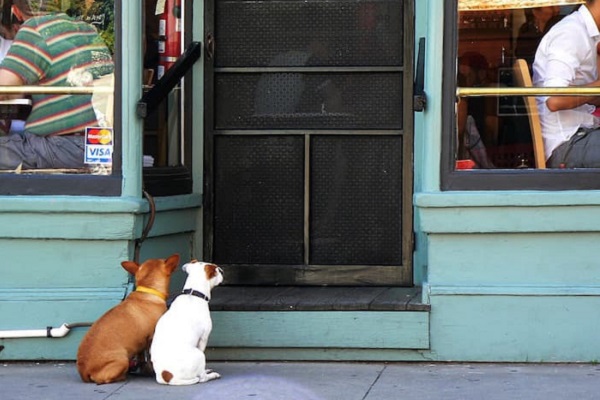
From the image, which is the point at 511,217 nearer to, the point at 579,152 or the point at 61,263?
the point at 579,152

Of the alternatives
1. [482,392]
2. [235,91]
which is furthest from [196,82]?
[482,392]

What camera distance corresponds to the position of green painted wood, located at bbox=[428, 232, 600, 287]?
6875 mm

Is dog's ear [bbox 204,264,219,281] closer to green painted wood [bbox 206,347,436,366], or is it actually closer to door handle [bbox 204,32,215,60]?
green painted wood [bbox 206,347,436,366]

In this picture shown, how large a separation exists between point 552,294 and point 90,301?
2.76 meters

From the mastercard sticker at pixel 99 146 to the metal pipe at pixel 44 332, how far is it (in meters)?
1.02

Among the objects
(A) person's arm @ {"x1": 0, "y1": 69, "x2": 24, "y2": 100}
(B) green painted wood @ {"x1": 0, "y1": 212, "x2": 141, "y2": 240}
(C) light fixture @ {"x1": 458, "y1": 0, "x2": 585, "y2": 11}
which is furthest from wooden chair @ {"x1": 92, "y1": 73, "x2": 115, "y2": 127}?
(C) light fixture @ {"x1": 458, "y1": 0, "x2": 585, "y2": 11}

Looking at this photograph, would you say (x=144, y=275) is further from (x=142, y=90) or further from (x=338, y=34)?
(x=338, y=34)

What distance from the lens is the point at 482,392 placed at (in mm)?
6262

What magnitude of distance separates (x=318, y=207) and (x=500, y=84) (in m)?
1.50

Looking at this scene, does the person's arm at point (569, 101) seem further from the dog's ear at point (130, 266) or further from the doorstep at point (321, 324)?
the dog's ear at point (130, 266)

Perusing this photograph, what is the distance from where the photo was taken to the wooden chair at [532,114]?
23.1ft

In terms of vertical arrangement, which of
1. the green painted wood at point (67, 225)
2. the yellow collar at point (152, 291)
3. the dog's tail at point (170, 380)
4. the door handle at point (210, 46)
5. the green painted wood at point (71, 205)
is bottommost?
the dog's tail at point (170, 380)

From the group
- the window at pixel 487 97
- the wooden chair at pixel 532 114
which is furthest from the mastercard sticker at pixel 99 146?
the wooden chair at pixel 532 114

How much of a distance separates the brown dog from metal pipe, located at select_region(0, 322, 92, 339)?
516mm
